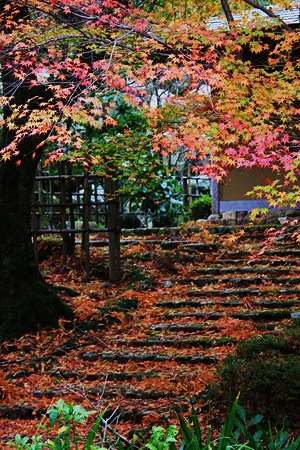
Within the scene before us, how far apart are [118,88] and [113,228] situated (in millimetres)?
3734

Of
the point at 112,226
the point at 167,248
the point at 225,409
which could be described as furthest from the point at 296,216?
the point at 225,409

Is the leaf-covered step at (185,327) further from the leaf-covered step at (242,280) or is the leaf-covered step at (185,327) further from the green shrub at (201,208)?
the green shrub at (201,208)

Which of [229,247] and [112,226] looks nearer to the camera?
[112,226]

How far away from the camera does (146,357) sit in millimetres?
6844

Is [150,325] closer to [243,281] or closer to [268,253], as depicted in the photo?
[243,281]

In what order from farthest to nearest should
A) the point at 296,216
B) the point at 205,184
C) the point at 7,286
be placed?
1. the point at 205,184
2. the point at 296,216
3. the point at 7,286

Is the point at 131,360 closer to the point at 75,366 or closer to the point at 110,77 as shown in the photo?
the point at 75,366

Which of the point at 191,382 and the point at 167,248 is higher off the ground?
the point at 167,248

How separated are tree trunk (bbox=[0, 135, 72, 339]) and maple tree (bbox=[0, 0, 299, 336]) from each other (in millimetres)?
13

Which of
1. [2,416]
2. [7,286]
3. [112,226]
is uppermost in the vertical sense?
[112,226]

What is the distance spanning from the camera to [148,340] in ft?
24.3

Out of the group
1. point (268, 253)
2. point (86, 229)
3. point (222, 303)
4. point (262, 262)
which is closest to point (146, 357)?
point (222, 303)

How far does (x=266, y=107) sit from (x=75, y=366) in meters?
3.45

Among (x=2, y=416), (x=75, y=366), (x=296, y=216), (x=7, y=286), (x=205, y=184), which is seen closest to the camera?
(x=2, y=416)
